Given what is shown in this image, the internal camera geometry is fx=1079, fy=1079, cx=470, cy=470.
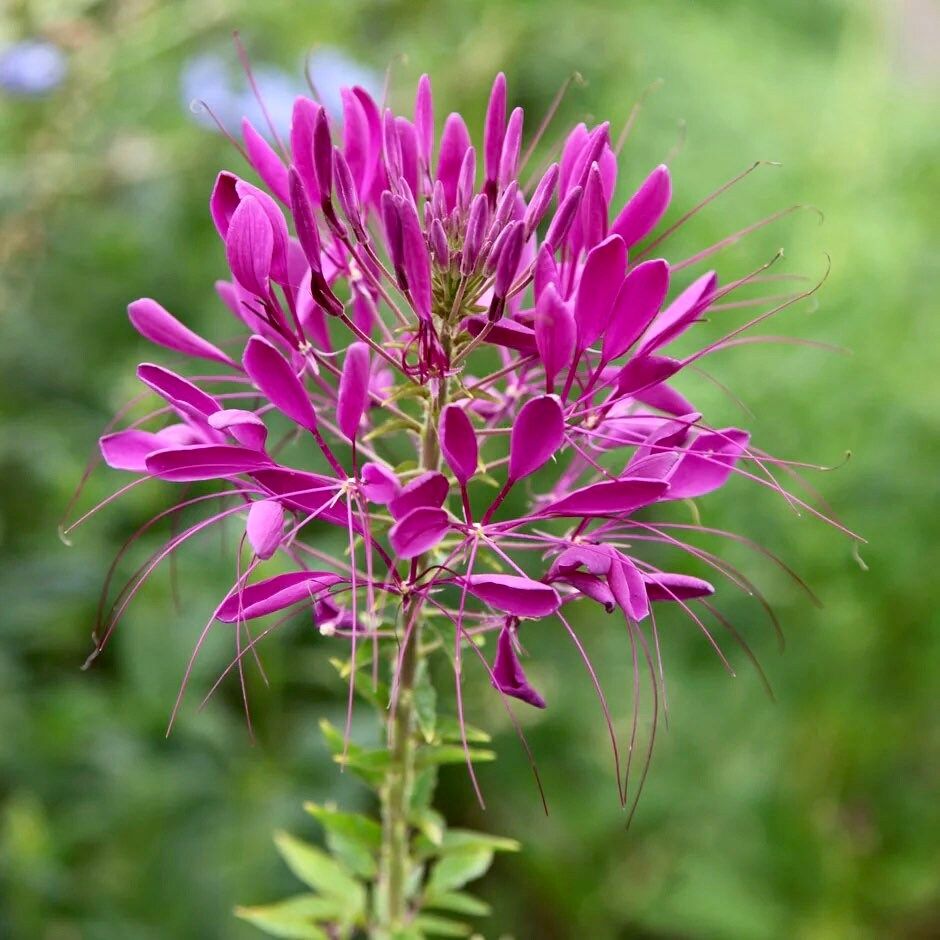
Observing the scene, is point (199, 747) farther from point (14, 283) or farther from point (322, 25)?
point (322, 25)

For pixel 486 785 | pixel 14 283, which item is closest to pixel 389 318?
pixel 14 283

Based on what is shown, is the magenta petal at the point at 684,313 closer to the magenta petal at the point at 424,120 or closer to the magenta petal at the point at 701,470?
the magenta petal at the point at 701,470

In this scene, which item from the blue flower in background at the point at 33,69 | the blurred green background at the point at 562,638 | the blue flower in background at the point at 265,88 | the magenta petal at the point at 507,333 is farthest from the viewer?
the blue flower in background at the point at 265,88

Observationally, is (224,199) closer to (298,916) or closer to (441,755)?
(441,755)

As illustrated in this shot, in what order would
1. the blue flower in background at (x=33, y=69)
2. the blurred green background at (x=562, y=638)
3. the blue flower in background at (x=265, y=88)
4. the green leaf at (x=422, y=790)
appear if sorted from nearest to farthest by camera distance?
the green leaf at (x=422, y=790) < the blurred green background at (x=562, y=638) < the blue flower in background at (x=33, y=69) < the blue flower in background at (x=265, y=88)

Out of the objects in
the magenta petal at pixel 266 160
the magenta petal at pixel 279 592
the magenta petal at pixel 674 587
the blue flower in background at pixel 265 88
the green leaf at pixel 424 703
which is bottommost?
the green leaf at pixel 424 703

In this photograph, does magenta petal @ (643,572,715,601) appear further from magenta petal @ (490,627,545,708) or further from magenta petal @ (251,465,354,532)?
magenta petal @ (251,465,354,532)

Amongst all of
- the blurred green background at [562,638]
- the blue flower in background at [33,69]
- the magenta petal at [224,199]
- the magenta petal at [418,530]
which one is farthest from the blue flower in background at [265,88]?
the magenta petal at [418,530]
